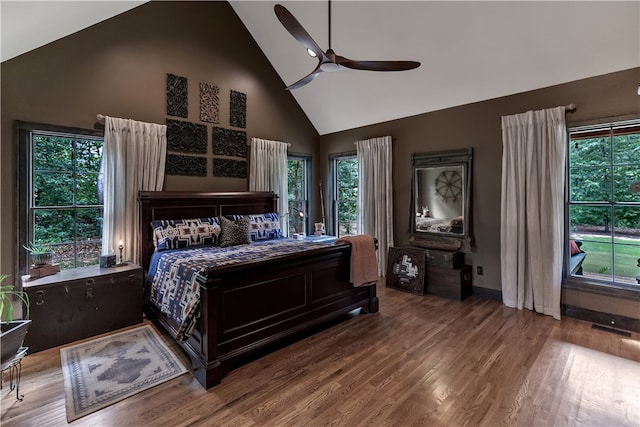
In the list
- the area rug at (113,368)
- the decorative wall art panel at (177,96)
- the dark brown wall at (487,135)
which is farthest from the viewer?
the decorative wall art panel at (177,96)

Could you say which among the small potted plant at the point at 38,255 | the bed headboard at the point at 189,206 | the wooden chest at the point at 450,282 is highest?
the bed headboard at the point at 189,206

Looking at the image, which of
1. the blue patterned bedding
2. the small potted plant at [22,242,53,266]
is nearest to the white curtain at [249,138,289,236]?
the blue patterned bedding

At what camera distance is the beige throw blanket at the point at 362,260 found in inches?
132

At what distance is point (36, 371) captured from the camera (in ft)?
8.11

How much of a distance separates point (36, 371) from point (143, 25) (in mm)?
4039

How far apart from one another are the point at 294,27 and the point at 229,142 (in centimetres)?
261

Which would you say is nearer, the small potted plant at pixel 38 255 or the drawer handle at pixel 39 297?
the drawer handle at pixel 39 297

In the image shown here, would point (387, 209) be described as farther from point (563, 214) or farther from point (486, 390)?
point (486, 390)

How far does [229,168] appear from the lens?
16.0 feet

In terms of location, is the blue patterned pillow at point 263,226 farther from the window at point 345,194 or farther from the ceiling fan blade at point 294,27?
the ceiling fan blade at point 294,27

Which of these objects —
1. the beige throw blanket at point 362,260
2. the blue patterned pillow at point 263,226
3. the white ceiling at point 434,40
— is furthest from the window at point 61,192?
the beige throw blanket at point 362,260

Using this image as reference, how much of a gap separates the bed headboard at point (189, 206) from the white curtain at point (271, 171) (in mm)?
253

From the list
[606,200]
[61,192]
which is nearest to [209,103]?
[61,192]

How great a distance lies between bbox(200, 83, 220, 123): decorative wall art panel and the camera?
454cm
